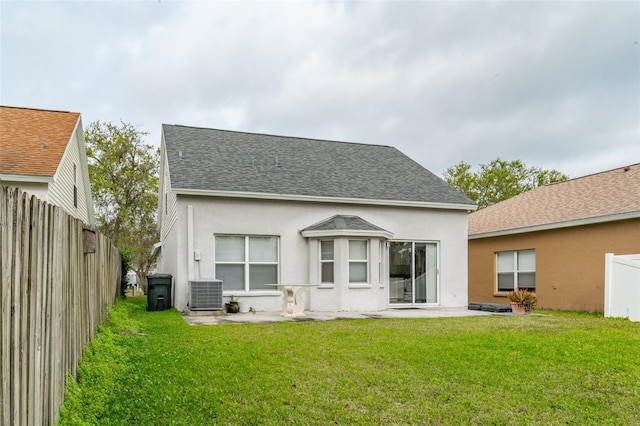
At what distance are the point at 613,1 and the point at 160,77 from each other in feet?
51.4

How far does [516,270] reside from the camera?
55.1 feet

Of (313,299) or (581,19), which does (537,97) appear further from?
(313,299)

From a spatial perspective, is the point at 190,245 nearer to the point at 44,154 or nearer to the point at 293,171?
the point at 293,171

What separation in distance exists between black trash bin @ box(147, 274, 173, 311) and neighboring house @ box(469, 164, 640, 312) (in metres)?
11.6

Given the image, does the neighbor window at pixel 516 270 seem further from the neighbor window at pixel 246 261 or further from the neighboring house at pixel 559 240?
the neighbor window at pixel 246 261

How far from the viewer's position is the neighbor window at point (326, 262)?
13.2 m

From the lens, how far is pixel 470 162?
127 feet

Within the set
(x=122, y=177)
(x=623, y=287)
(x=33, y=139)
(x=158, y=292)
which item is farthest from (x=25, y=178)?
(x=122, y=177)

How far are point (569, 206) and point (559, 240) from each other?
4.86ft

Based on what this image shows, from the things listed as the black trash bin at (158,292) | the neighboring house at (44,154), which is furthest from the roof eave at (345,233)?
the neighboring house at (44,154)

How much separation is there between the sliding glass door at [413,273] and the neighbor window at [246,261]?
3816 millimetres

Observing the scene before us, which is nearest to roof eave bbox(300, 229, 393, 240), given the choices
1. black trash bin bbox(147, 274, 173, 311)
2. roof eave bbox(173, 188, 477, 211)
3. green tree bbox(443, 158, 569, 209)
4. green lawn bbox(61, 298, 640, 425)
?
roof eave bbox(173, 188, 477, 211)

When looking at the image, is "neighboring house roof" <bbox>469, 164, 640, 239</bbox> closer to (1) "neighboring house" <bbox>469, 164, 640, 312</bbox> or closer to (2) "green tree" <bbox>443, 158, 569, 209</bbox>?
(1) "neighboring house" <bbox>469, 164, 640, 312</bbox>

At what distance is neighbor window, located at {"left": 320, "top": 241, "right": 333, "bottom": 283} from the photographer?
13.2 m
